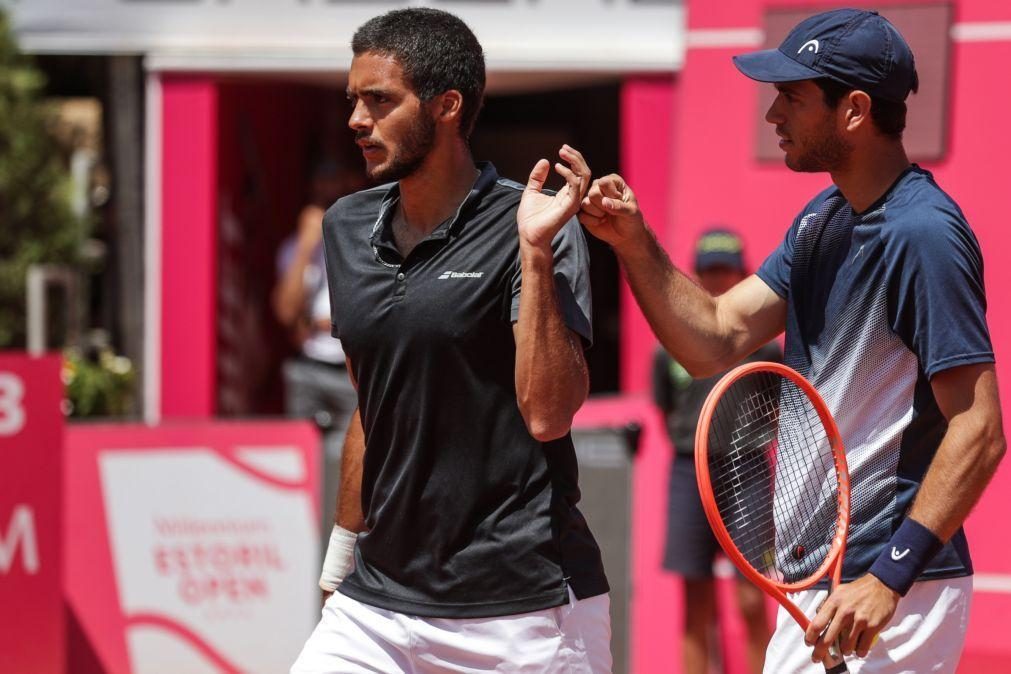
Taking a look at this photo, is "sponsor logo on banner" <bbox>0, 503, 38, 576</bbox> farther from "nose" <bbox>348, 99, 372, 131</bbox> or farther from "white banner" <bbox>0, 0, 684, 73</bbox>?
"nose" <bbox>348, 99, 372, 131</bbox>

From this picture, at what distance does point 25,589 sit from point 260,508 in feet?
3.52

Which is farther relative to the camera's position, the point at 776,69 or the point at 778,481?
the point at 778,481

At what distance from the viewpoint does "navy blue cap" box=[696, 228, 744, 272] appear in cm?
641

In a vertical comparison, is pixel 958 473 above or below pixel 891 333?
below

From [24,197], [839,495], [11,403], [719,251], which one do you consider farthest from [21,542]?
[24,197]

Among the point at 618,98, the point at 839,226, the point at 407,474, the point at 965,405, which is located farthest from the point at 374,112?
the point at 618,98

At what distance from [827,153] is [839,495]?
694 mm

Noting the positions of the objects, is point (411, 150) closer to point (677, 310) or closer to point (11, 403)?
point (677, 310)

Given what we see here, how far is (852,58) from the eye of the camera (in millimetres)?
3092

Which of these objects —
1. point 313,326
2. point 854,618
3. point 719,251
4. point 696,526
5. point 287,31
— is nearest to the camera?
point 854,618

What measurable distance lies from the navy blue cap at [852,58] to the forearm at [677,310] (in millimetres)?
443

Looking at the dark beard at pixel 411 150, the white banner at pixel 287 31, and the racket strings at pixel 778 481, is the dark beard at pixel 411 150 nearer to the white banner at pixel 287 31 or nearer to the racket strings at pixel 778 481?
the racket strings at pixel 778 481

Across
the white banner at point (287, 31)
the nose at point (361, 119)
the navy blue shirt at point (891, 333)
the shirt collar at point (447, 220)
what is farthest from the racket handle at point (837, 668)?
the white banner at point (287, 31)

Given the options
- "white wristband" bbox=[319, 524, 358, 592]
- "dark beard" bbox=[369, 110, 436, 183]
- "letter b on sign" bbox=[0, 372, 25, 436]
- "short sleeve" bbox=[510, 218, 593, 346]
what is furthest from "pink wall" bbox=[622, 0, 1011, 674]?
"dark beard" bbox=[369, 110, 436, 183]
